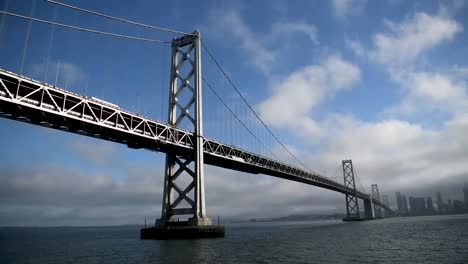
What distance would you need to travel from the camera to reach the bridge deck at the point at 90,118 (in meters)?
25.7

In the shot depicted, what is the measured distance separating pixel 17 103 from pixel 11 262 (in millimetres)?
12358

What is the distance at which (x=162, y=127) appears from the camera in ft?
126

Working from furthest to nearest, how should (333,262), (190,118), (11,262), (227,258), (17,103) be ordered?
(190,118) < (11,262) < (17,103) < (227,258) < (333,262)

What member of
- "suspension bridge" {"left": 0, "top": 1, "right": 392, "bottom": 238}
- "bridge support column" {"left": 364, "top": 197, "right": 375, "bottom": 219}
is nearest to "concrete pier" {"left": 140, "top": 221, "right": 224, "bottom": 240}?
"suspension bridge" {"left": 0, "top": 1, "right": 392, "bottom": 238}

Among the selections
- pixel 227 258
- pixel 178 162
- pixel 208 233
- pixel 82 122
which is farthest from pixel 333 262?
pixel 178 162

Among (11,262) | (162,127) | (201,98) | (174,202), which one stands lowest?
(11,262)

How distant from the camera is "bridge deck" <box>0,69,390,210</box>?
25.7 m

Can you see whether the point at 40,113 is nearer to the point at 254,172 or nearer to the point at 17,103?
the point at 17,103

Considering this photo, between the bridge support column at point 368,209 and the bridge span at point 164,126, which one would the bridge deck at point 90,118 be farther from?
the bridge support column at point 368,209

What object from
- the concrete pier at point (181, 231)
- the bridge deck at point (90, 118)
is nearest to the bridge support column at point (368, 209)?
the bridge deck at point (90, 118)

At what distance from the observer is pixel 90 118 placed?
3047 cm

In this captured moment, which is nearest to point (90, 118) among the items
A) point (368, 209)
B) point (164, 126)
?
point (164, 126)

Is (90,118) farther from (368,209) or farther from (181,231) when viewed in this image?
(368,209)

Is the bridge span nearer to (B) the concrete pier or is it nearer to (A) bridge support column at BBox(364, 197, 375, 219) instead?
(B) the concrete pier
